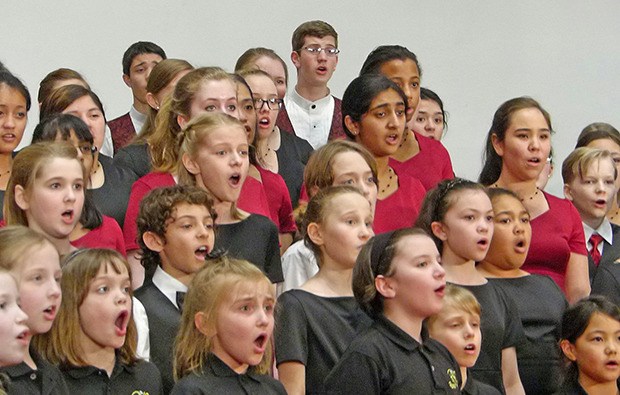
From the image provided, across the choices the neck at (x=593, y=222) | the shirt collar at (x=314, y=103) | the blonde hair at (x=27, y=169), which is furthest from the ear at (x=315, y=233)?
the shirt collar at (x=314, y=103)

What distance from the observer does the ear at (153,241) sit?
3471 millimetres

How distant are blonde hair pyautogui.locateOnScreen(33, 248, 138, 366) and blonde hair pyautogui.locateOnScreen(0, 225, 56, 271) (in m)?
0.13

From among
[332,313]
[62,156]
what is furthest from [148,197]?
[332,313]

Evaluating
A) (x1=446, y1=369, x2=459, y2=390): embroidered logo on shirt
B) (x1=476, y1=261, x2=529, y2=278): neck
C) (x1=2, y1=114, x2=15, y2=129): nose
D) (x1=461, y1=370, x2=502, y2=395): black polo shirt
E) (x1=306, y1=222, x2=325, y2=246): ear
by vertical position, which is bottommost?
(x1=461, y1=370, x2=502, y2=395): black polo shirt

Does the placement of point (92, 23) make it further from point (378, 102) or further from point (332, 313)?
point (332, 313)

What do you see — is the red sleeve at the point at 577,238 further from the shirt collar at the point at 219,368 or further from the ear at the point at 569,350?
the shirt collar at the point at 219,368

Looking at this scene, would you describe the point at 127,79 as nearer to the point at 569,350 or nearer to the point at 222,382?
the point at 569,350

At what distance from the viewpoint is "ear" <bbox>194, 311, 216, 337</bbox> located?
10.3 ft

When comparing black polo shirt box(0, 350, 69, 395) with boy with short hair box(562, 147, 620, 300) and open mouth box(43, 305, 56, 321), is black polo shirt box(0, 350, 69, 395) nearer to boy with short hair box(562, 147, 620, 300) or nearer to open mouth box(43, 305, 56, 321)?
open mouth box(43, 305, 56, 321)

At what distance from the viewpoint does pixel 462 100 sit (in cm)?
617

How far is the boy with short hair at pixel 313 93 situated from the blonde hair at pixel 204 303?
5.95ft

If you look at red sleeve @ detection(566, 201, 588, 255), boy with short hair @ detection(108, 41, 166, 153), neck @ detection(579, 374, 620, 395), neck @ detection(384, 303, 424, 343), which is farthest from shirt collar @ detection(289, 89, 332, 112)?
neck @ detection(384, 303, 424, 343)

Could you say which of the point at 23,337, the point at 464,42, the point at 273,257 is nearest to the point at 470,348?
the point at 273,257

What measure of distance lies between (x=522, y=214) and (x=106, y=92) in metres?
→ 1.98
